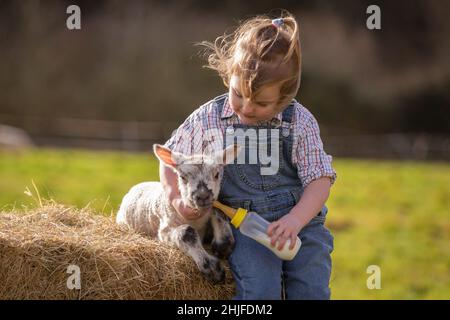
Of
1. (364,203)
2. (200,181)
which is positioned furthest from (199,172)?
(364,203)

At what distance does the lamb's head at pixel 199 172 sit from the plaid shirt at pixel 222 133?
28cm

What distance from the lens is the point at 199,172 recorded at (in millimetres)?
4738

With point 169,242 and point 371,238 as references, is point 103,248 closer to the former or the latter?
point 169,242

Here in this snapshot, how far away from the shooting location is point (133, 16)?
102 ft

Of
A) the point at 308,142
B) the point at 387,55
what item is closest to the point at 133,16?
the point at 387,55

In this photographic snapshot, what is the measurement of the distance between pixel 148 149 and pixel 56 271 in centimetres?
2327

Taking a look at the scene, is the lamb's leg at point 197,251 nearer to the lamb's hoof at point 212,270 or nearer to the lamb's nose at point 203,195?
the lamb's hoof at point 212,270

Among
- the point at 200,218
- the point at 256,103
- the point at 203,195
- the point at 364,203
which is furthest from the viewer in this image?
the point at 364,203

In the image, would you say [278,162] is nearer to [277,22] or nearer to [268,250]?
[268,250]

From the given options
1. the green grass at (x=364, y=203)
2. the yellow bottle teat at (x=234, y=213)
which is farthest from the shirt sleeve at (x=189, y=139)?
the green grass at (x=364, y=203)

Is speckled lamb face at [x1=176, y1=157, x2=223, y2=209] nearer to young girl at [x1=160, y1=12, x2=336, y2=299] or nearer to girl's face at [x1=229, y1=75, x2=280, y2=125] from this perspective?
young girl at [x1=160, y1=12, x2=336, y2=299]

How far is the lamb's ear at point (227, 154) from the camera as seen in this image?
15.9 feet

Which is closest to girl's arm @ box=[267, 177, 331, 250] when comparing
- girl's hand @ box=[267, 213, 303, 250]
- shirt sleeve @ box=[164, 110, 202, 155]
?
girl's hand @ box=[267, 213, 303, 250]

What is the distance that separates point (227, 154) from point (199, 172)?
228mm
